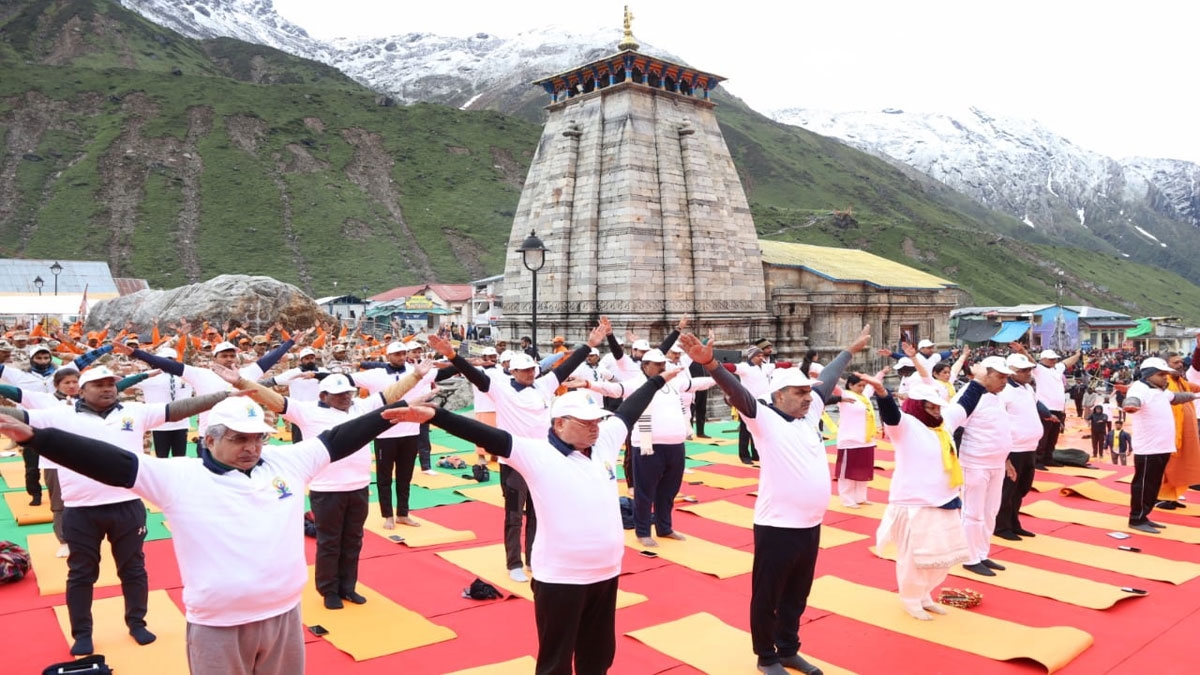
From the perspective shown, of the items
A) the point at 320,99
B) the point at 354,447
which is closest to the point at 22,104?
the point at 320,99

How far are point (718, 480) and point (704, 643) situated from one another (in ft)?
20.2

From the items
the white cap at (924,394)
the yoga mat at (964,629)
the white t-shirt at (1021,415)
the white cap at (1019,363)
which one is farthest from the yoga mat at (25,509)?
the white cap at (1019,363)

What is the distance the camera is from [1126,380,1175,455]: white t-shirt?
896 centimetres

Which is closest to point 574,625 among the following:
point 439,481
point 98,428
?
point 98,428

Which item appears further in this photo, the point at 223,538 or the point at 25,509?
the point at 25,509

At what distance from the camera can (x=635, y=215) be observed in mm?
20016

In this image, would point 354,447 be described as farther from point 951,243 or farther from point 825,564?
point 951,243

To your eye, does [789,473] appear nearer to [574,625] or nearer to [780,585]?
[780,585]

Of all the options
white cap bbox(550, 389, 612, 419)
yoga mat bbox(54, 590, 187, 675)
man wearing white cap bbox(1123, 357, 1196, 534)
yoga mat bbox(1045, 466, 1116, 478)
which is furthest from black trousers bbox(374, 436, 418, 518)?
yoga mat bbox(1045, 466, 1116, 478)

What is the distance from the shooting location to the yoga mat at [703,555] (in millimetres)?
7609

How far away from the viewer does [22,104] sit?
7575 centimetres

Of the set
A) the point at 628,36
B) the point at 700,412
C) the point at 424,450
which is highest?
the point at 628,36

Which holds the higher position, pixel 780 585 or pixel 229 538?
pixel 229 538

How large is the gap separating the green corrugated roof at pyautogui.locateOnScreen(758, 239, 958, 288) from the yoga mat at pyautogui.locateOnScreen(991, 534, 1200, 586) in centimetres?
1727
